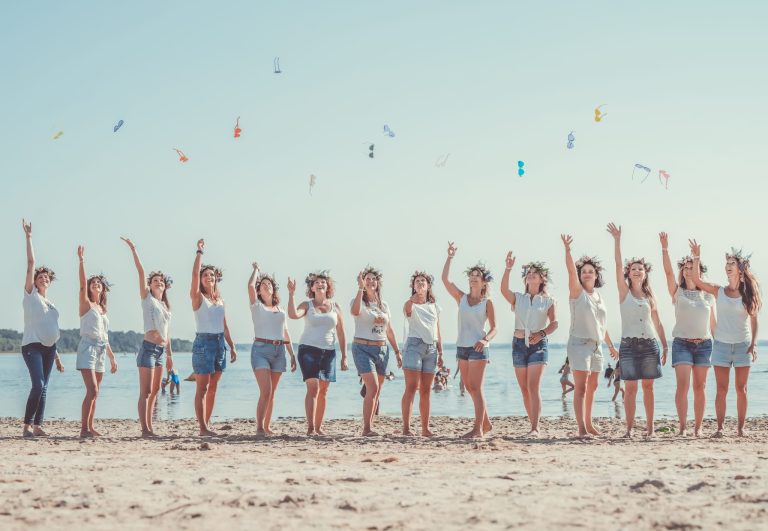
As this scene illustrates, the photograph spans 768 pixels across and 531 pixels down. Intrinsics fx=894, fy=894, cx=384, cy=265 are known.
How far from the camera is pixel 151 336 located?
32.2 feet

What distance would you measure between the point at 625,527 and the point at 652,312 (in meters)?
4.74

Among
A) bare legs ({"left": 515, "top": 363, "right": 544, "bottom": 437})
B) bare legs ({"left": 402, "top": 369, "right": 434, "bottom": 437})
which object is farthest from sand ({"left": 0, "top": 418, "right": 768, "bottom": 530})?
bare legs ({"left": 402, "top": 369, "right": 434, "bottom": 437})

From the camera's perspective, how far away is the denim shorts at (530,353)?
9.52m

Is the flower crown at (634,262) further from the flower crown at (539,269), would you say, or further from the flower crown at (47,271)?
the flower crown at (47,271)

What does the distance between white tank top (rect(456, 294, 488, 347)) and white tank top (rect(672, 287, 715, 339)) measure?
2.04m

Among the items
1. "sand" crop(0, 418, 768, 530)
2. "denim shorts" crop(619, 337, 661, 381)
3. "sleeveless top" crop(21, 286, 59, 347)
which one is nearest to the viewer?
"sand" crop(0, 418, 768, 530)

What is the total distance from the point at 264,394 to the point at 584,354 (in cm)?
351

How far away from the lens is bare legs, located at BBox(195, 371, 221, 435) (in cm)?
1002

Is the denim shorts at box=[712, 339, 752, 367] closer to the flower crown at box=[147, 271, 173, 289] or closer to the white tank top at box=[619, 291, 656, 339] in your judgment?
the white tank top at box=[619, 291, 656, 339]

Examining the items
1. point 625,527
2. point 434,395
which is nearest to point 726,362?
point 625,527

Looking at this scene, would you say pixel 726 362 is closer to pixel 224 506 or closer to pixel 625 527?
pixel 625 527

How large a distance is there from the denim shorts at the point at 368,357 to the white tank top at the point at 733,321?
3.62 m

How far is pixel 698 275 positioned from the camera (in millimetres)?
9445

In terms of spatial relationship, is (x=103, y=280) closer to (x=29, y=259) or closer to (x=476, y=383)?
(x=29, y=259)
